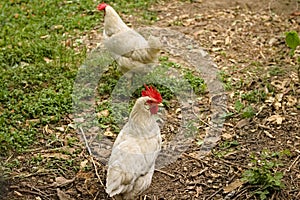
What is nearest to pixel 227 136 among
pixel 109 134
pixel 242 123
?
pixel 242 123

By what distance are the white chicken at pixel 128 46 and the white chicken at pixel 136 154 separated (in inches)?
62.7

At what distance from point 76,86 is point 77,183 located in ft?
5.59

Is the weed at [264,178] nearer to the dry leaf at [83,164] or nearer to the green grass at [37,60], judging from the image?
the dry leaf at [83,164]

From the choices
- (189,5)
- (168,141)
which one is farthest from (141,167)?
(189,5)

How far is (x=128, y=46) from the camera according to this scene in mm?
5898

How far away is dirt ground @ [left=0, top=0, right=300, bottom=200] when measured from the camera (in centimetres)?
458

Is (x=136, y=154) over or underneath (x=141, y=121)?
underneath

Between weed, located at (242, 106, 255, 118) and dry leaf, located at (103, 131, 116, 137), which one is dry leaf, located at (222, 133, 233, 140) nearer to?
weed, located at (242, 106, 255, 118)

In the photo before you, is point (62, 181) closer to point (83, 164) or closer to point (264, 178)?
point (83, 164)

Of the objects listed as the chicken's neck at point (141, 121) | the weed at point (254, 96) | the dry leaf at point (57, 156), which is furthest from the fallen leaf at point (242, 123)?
the dry leaf at point (57, 156)

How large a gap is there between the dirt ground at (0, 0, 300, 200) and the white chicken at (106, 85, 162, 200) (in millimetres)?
538

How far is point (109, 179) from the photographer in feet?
12.6

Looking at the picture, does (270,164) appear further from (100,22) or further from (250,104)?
(100,22)

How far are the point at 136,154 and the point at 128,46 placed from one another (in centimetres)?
219
